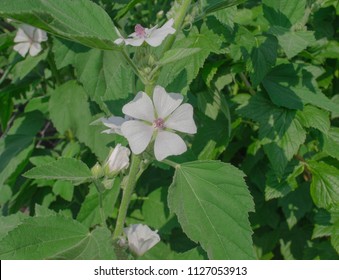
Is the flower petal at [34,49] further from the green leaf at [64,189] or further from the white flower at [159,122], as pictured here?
the white flower at [159,122]

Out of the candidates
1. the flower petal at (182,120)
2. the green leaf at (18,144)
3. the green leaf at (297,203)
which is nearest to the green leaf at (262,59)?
the flower petal at (182,120)

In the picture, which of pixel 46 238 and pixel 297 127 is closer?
pixel 46 238

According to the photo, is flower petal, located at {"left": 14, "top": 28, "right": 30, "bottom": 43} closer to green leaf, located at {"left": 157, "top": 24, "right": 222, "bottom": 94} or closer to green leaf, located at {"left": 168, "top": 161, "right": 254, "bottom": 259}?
green leaf, located at {"left": 157, "top": 24, "right": 222, "bottom": 94}

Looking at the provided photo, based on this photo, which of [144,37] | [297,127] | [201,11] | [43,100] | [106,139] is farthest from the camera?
[43,100]

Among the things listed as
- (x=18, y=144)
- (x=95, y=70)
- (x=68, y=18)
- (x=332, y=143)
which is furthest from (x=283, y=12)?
(x=18, y=144)

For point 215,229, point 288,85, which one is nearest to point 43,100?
point 288,85
